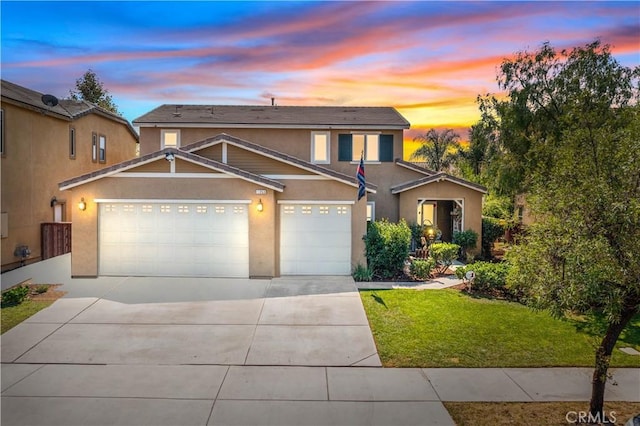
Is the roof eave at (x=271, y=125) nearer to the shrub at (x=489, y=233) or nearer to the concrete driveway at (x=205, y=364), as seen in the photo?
the shrub at (x=489, y=233)

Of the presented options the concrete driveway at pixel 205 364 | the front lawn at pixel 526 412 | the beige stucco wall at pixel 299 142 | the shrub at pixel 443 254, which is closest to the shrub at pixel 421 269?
the shrub at pixel 443 254

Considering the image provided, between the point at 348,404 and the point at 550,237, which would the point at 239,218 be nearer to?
the point at 348,404

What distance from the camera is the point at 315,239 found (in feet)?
48.3

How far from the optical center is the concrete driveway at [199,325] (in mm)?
8609

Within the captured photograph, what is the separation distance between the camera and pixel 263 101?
25.6 metres

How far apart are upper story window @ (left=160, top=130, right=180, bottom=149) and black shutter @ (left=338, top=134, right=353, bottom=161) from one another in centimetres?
726

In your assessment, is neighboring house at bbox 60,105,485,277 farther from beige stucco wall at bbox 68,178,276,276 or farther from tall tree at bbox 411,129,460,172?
tall tree at bbox 411,129,460,172

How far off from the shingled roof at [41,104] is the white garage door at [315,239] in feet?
31.8

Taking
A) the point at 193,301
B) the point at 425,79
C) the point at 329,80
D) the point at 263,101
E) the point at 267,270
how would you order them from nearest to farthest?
the point at 193,301 < the point at 267,270 < the point at 425,79 < the point at 329,80 < the point at 263,101

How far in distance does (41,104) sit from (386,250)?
1387cm

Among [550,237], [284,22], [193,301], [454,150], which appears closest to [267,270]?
[193,301]

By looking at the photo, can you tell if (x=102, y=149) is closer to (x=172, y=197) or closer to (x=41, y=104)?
(x=41, y=104)

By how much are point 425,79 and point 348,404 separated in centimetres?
1420
